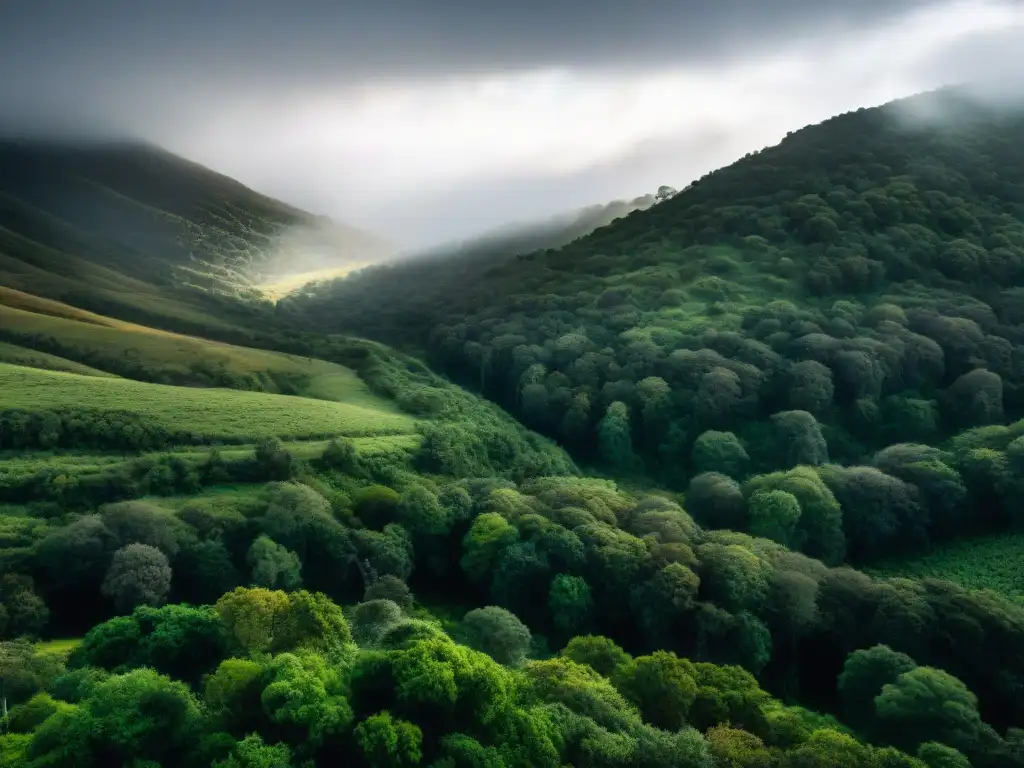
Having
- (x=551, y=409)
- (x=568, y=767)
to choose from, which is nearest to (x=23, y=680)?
(x=568, y=767)

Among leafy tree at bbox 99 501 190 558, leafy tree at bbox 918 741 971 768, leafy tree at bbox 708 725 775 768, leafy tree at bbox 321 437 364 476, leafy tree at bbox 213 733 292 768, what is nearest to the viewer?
leafy tree at bbox 213 733 292 768

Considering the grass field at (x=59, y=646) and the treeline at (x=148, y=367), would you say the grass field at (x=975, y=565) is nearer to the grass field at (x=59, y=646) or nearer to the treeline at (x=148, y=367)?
the grass field at (x=59, y=646)

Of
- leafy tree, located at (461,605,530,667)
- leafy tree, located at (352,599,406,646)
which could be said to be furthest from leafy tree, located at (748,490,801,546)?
leafy tree, located at (352,599,406,646)

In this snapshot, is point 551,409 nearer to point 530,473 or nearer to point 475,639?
point 530,473

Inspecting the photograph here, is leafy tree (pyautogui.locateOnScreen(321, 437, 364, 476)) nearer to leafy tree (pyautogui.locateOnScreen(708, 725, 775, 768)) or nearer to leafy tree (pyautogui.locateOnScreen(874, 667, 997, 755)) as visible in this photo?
leafy tree (pyautogui.locateOnScreen(708, 725, 775, 768))

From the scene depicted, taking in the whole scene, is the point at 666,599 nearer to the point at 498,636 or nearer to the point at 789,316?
the point at 498,636

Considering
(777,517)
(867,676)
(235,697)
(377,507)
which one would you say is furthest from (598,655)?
(777,517)
